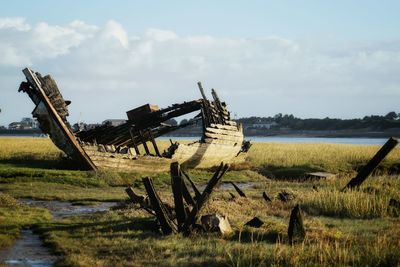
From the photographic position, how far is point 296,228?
32.3 ft

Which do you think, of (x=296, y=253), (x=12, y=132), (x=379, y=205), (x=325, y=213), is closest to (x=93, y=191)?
(x=325, y=213)

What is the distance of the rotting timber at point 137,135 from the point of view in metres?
21.8

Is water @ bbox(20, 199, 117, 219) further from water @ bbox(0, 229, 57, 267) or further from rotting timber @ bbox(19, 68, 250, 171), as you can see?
rotting timber @ bbox(19, 68, 250, 171)

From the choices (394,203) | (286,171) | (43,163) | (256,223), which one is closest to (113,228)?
(256,223)

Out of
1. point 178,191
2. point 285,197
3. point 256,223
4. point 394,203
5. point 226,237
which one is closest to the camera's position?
point 226,237

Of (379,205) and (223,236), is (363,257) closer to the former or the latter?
(223,236)

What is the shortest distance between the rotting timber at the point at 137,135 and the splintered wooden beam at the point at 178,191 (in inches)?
471

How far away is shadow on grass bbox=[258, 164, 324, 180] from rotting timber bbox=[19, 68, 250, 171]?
222 cm

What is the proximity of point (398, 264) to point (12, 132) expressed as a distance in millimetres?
165643

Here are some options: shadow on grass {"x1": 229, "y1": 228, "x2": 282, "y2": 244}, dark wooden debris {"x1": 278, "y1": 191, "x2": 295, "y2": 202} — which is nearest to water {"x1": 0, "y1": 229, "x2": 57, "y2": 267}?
shadow on grass {"x1": 229, "y1": 228, "x2": 282, "y2": 244}

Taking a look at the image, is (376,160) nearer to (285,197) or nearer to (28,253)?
(285,197)

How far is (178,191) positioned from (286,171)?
18.9 metres

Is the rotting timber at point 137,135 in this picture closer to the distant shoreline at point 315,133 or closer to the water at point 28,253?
the water at point 28,253

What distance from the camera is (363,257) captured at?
8.37m
